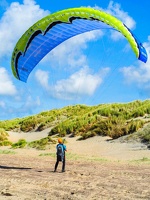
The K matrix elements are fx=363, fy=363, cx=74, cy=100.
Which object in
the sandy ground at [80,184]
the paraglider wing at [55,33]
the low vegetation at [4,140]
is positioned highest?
the paraglider wing at [55,33]

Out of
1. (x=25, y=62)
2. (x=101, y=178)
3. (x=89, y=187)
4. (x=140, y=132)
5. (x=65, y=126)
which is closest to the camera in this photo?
(x=89, y=187)

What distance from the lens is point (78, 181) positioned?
1118 centimetres

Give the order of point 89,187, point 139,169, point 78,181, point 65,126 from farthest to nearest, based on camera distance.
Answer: point 65,126 → point 139,169 → point 78,181 → point 89,187

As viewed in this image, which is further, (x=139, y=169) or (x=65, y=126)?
(x=65, y=126)

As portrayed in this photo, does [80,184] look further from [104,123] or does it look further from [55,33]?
[104,123]

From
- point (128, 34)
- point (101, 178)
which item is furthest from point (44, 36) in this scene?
point (101, 178)

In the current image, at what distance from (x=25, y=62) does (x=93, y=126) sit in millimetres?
13393

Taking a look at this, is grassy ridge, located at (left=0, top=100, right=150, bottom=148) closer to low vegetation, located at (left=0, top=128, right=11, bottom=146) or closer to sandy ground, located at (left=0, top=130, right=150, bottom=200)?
low vegetation, located at (left=0, top=128, right=11, bottom=146)

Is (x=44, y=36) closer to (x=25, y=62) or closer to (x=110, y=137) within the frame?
(x=25, y=62)

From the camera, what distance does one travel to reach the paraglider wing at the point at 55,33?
12.4 metres

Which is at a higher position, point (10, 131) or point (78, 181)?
point (10, 131)

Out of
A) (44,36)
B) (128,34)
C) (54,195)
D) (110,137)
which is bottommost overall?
(54,195)

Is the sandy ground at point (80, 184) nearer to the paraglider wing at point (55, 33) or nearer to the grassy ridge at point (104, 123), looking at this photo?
the paraglider wing at point (55, 33)

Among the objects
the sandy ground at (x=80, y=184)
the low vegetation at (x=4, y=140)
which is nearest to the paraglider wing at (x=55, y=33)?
the sandy ground at (x=80, y=184)
